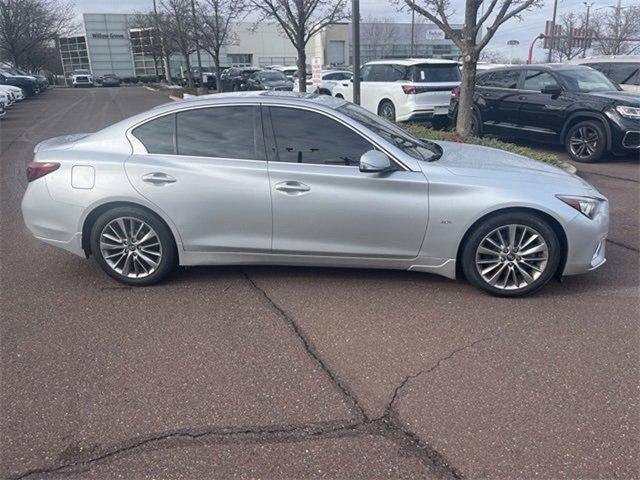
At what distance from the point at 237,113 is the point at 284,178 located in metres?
0.71

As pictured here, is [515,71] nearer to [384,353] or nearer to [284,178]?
[284,178]

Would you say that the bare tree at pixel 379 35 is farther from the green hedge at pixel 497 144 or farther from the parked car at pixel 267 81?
the green hedge at pixel 497 144

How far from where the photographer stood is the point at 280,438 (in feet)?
8.57

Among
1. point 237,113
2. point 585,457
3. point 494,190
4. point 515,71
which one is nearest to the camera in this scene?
point 585,457

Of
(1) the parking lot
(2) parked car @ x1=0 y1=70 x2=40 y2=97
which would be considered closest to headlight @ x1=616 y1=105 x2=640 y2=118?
(1) the parking lot

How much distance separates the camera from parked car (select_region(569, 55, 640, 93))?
40.4 feet

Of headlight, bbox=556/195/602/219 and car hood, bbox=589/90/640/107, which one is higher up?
car hood, bbox=589/90/640/107

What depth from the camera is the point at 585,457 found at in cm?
246

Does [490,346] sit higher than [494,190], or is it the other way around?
[494,190]

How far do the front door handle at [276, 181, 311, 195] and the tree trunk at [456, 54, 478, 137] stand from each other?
6974 millimetres

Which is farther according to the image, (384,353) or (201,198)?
(201,198)

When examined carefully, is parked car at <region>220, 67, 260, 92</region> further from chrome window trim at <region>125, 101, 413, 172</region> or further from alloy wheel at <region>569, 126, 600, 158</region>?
chrome window trim at <region>125, 101, 413, 172</region>

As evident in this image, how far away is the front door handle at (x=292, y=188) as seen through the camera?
4.05 m

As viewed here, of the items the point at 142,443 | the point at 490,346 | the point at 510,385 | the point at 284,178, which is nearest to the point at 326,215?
the point at 284,178
